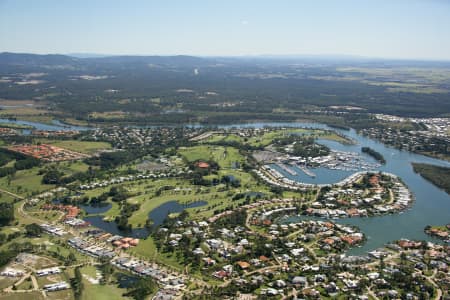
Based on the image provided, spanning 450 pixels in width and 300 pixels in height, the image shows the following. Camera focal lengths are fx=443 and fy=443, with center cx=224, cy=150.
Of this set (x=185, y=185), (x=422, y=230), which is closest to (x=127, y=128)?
(x=185, y=185)

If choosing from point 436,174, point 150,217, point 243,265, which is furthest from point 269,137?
point 243,265

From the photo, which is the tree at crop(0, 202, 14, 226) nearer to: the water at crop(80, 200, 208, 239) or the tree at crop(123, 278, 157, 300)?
the water at crop(80, 200, 208, 239)

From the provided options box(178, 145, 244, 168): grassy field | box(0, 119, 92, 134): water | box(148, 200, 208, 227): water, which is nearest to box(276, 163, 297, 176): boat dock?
box(178, 145, 244, 168): grassy field

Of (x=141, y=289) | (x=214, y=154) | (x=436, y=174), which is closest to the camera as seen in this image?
(x=141, y=289)

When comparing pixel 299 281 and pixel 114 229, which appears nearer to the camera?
pixel 299 281

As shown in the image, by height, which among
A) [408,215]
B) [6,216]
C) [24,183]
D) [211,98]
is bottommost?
[408,215]

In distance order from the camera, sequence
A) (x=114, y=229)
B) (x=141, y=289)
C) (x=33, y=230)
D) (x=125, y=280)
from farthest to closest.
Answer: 1. (x=114, y=229)
2. (x=33, y=230)
3. (x=125, y=280)
4. (x=141, y=289)

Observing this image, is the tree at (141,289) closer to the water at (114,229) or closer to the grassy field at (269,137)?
the water at (114,229)

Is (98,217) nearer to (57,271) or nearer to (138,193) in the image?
(138,193)

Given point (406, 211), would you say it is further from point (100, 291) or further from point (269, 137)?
point (269, 137)

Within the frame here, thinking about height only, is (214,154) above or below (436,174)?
above
